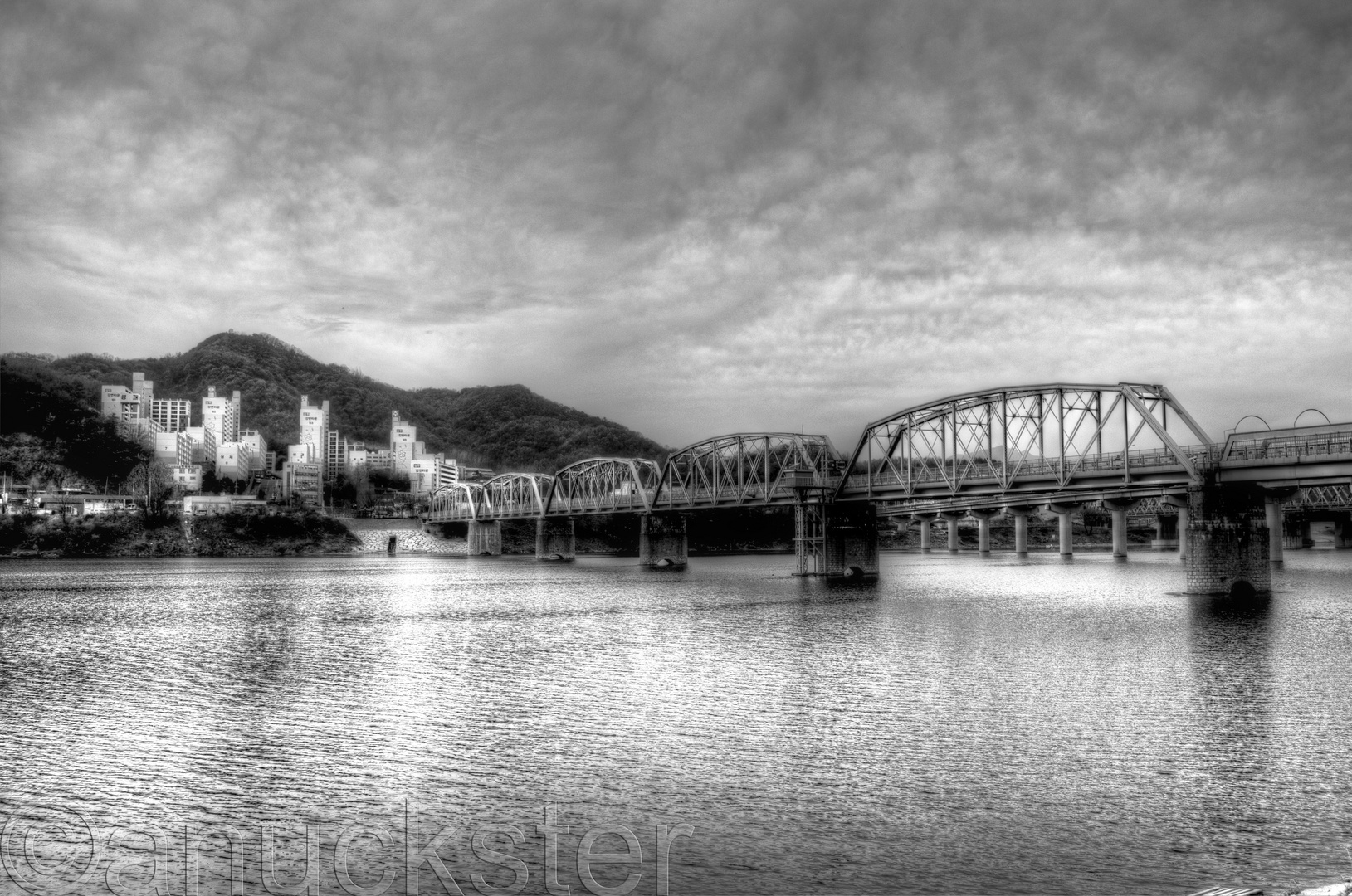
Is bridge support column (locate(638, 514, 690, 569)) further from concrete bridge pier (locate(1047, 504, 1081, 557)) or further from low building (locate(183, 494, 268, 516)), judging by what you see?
low building (locate(183, 494, 268, 516))

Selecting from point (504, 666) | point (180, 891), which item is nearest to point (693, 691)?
point (504, 666)

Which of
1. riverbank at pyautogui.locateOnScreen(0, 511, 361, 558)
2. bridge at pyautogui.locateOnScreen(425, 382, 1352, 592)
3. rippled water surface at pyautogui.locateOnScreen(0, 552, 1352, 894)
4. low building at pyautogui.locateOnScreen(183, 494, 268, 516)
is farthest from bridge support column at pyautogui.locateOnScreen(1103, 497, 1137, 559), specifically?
low building at pyautogui.locateOnScreen(183, 494, 268, 516)

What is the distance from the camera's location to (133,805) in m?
19.6

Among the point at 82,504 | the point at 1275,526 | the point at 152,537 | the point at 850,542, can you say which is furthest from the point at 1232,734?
the point at 82,504

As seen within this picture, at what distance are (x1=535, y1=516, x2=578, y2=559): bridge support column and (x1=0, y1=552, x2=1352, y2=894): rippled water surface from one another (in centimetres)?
12058

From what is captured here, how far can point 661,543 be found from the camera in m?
140

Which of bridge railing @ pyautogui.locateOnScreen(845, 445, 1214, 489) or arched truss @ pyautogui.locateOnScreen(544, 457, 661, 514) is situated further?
arched truss @ pyautogui.locateOnScreen(544, 457, 661, 514)

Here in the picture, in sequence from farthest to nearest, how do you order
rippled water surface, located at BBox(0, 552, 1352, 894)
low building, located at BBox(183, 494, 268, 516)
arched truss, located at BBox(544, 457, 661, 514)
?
1. low building, located at BBox(183, 494, 268, 516)
2. arched truss, located at BBox(544, 457, 661, 514)
3. rippled water surface, located at BBox(0, 552, 1352, 894)

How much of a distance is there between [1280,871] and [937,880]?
530 centimetres

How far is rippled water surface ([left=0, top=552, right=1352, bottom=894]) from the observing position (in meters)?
16.6

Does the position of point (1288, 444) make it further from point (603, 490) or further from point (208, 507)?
point (208, 507)

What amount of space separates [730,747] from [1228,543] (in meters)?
58.3

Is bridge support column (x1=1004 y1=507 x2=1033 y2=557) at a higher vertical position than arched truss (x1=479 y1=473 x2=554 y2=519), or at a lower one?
lower

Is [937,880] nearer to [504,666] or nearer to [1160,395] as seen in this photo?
[504,666]
